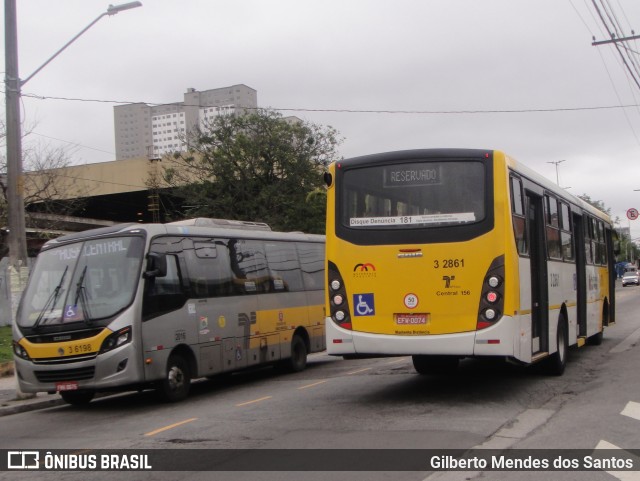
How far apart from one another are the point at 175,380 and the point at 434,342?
15.8 ft

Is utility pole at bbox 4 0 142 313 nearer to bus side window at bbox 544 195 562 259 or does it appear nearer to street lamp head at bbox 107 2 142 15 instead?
street lamp head at bbox 107 2 142 15

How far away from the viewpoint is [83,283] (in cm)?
1203

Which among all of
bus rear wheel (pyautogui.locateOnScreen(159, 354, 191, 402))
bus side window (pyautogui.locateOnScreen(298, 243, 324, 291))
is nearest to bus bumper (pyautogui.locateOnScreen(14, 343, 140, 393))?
bus rear wheel (pyautogui.locateOnScreen(159, 354, 191, 402))

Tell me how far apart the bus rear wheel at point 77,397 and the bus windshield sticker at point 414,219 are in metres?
5.82

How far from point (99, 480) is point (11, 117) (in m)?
9.68

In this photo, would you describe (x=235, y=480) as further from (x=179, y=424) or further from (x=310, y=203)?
(x=310, y=203)

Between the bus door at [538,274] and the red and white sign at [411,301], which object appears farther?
the bus door at [538,274]

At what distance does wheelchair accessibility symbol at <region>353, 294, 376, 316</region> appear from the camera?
10391 millimetres

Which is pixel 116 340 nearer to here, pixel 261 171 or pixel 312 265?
pixel 312 265

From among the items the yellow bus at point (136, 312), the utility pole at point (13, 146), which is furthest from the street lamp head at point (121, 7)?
the yellow bus at point (136, 312)

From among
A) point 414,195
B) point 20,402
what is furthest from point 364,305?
point 20,402

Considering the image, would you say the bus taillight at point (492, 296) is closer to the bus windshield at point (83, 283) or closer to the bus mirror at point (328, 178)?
the bus mirror at point (328, 178)

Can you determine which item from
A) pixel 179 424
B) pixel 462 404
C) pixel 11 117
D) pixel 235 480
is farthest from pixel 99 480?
pixel 11 117

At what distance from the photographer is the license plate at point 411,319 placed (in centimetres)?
1005
